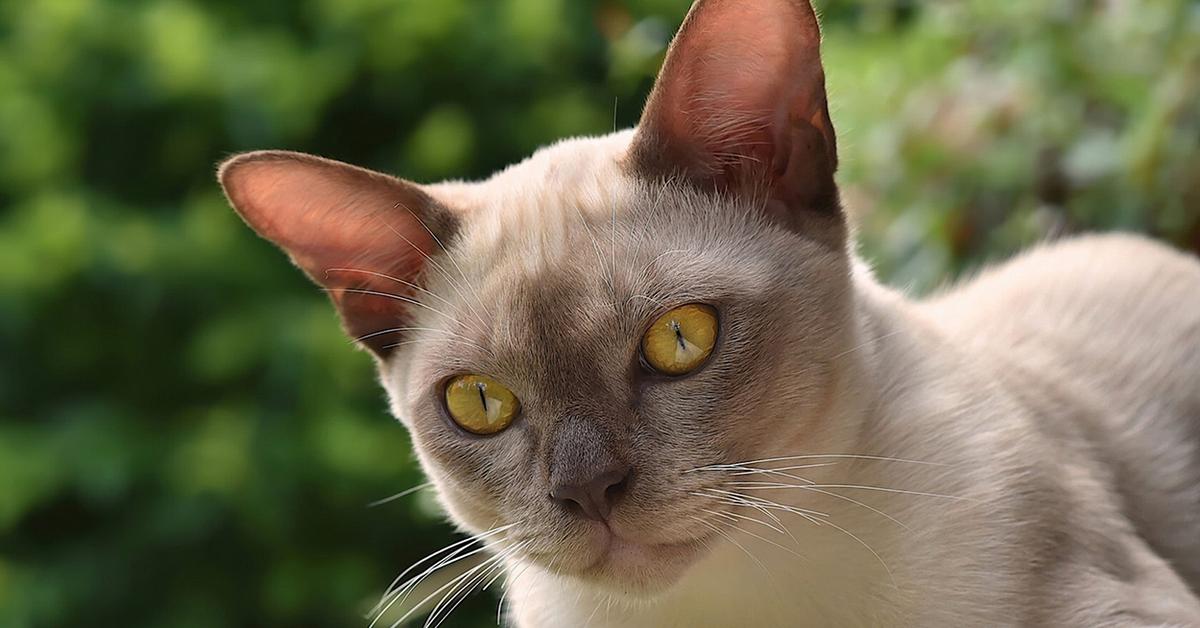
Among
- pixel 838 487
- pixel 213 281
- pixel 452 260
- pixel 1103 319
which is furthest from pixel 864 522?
pixel 213 281

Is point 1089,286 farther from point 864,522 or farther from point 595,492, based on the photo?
point 595,492

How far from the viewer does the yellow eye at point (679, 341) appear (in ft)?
3.93

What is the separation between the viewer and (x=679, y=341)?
3.94ft

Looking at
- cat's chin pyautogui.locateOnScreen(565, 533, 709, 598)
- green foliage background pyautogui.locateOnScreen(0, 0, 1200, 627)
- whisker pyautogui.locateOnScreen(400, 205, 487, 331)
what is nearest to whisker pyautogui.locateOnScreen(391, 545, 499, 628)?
cat's chin pyautogui.locateOnScreen(565, 533, 709, 598)

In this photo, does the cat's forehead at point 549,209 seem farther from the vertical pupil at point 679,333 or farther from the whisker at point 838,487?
the whisker at point 838,487

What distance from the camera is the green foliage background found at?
8.75 ft

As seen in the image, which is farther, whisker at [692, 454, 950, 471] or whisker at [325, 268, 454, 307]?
whisker at [325, 268, 454, 307]

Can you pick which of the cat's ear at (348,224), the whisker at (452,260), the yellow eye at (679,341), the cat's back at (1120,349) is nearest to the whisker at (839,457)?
the yellow eye at (679,341)

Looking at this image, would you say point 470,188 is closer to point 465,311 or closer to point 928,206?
point 465,311

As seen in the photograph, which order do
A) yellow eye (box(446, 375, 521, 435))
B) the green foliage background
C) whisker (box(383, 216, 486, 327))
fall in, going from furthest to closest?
the green foliage background
whisker (box(383, 216, 486, 327))
yellow eye (box(446, 375, 521, 435))

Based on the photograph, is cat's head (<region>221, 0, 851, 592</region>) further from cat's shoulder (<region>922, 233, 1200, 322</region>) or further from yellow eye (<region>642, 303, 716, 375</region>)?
cat's shoulder (<region>922, 233, 1200, 322</region>)

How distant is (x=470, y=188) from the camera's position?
1523 mm

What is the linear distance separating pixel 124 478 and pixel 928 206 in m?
1.82

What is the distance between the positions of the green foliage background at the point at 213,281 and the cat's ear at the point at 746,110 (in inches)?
43.6
